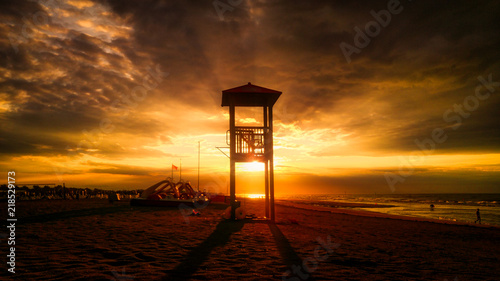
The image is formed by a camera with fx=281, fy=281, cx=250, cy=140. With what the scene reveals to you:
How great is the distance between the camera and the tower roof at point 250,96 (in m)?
15.0

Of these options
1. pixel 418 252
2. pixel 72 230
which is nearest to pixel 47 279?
pixel 72 230

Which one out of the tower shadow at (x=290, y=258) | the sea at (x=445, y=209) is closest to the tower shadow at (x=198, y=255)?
the tower shadow at (x=290, y=258)

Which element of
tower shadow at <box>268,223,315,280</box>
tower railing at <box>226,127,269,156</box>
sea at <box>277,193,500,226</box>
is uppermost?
tower railing at <box>226,127,269,156</box>

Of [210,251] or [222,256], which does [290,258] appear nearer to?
[222,256]

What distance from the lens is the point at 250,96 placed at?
15602 mm

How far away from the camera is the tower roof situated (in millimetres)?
14969

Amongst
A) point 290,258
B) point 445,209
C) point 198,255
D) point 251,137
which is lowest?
point 445,209

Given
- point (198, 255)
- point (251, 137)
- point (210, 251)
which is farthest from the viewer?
point (251, 137)

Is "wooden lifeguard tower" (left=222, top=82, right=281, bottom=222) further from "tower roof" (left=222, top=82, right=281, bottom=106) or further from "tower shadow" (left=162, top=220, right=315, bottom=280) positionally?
"tower shadow" (left=162, top=220, right=315, bottom=280)

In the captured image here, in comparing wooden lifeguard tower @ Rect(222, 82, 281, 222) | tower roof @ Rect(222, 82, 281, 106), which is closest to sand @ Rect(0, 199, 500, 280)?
wooden lifeguard tower @ Rect(222, 82, 281, 222)

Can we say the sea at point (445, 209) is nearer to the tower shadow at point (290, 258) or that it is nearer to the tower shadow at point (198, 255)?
the tower shadow at point (290, 258)

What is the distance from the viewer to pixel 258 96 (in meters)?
15.6

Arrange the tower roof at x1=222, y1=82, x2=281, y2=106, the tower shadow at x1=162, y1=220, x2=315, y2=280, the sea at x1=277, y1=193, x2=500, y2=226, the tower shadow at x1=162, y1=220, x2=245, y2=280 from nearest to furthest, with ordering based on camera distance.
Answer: the tower shadow at x1=162, y1=220, x2=245, y2=280, the tower shadow at x1=162, y1=220, x2=315, y2=280, the tower roof at x1=222, y1=82, x2=281, y2=106, the sea at x1=277, y1=193, x2=500, y2=226

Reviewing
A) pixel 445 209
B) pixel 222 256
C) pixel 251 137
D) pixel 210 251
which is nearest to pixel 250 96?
pixel 251 137
